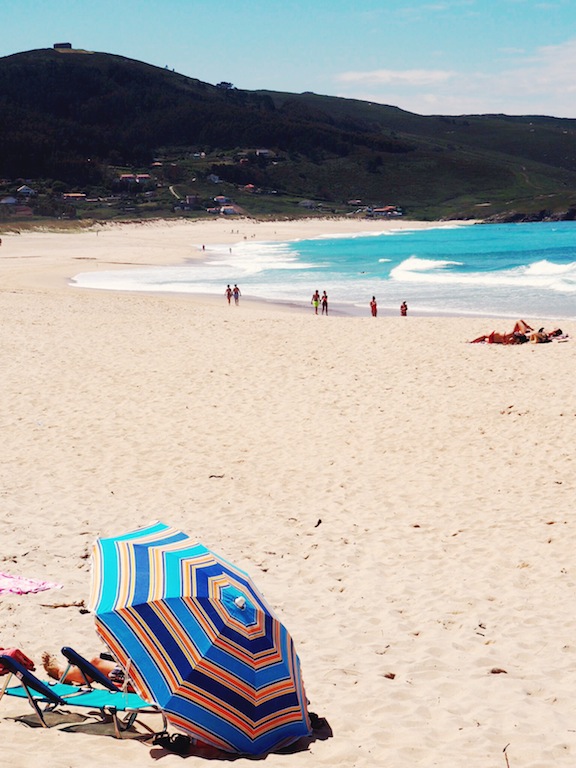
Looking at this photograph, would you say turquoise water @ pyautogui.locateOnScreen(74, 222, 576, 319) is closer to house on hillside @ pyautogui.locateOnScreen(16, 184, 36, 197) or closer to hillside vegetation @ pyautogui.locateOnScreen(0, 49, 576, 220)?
hillside vegetation @ pyautogui.locateOnScreen(0, 49, 576, 220)

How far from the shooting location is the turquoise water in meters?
35.8

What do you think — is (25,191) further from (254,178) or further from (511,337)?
(511,337)

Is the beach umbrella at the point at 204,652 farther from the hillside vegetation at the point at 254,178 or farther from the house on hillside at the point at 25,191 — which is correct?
the house on hillside at the point at 25,191

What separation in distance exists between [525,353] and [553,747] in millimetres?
14589

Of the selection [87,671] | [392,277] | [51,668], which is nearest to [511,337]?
[51,668]

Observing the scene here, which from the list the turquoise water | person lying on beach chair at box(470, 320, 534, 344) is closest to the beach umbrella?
person lying on beach chair at box(470, 320, 534, 344)

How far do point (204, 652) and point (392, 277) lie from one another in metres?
45.2

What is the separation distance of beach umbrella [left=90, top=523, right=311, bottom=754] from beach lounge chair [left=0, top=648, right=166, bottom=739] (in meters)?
0.28

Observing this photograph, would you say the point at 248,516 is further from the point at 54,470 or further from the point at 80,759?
the point at 80,759

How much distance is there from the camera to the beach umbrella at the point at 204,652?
4766 mm

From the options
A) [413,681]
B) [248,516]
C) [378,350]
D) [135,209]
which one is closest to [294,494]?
→ [248,516]

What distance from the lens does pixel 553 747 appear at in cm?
498

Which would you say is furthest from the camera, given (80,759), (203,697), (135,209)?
(135,209)

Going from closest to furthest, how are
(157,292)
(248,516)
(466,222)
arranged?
1. (248,516)
2. (157,292)
3. (466,222)
